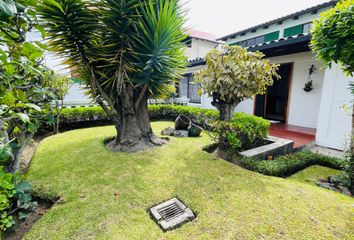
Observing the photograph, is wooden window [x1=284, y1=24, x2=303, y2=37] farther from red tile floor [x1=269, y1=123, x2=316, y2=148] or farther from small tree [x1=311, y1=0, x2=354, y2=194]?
small tree [x1=311, y1=0, x2=354, y2=194]

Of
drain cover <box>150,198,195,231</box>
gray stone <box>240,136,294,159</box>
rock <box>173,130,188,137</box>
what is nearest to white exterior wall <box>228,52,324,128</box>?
gray stone <box>240,136,294,159</box>

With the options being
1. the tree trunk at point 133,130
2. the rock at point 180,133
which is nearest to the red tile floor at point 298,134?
the rock at point 180,133

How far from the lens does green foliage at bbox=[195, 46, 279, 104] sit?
12.3 feet

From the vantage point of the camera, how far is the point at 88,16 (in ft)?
11.5

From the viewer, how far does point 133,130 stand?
4.61 m

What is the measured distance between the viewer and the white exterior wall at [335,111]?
13.9 feet

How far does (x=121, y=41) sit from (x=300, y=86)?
6.48m

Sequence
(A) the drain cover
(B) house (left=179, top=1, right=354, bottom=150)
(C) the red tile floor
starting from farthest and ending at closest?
(C) the red tile floor → (B) house (left=179, top=1, right=354, bottom=150) → (A) the drain cover

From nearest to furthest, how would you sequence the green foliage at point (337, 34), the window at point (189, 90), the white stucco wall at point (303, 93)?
1. the green foliage at point (337, 34)
2. the white stucco wall at point (303, 93)
3. the window at point (189, 90)

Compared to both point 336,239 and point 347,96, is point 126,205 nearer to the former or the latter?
point 336,239

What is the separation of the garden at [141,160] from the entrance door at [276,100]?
3.73 m

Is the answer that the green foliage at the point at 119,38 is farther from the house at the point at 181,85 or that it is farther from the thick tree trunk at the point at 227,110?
the thick tree trunk at the point at 227,110

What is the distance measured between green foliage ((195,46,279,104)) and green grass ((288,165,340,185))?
6.40 ft

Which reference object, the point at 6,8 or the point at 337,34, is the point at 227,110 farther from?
the point at 6,8
